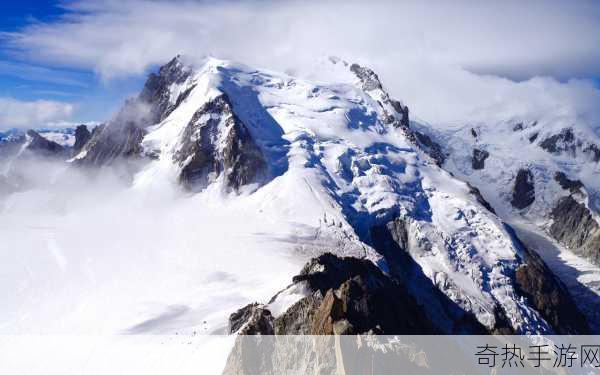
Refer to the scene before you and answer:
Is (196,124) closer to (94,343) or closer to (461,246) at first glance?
(461,246)

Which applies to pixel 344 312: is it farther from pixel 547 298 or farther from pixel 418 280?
pixel 547 298

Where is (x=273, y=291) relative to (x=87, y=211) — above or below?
below

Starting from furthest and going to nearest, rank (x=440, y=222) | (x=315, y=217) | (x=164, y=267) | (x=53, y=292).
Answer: (x=440, y=222)
(x=315, y=217)
(x=164, y=267)
(x=53, y=292)

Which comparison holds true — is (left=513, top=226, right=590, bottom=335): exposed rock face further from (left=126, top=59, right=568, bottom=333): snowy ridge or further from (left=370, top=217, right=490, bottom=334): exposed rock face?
(left=370, top=217, right=490, bottom=334): exposed rock face

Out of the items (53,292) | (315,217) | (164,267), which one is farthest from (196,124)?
(53,292)

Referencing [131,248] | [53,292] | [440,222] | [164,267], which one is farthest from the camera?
[440,222]

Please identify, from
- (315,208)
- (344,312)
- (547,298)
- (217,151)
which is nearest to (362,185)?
(315,208)
